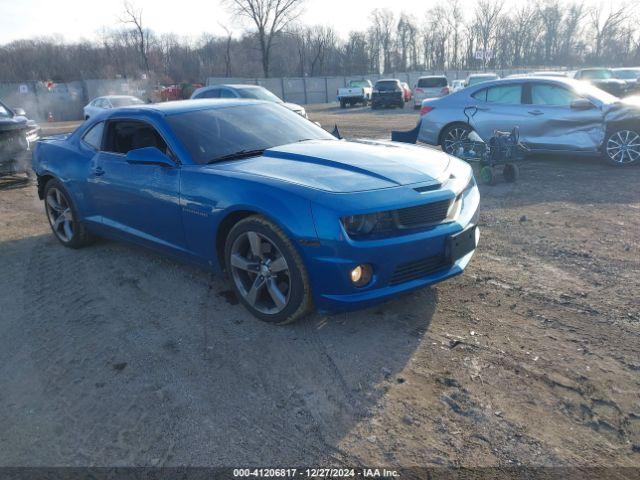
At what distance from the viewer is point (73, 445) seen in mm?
2510

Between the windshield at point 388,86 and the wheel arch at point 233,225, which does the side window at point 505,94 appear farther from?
the windshield at point 388,86

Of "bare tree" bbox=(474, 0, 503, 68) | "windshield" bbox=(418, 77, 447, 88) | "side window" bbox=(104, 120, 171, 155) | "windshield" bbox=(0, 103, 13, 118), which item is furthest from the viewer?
"bare tree" bbox=(474, 0, 503, 68)

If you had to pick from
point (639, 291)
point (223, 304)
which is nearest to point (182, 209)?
point (223, 304)

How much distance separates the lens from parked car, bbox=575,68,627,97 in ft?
72.1

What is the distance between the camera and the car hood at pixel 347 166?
131 inches

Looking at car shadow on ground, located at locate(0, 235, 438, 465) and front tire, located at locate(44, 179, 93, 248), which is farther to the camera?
front tire, located at locate(44, 179, 93, 248)

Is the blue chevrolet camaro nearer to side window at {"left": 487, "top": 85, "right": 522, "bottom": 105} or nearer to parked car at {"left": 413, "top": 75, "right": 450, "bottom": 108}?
side window at {"left": 487, "top": 85, "right": 522, "bottom": 105}

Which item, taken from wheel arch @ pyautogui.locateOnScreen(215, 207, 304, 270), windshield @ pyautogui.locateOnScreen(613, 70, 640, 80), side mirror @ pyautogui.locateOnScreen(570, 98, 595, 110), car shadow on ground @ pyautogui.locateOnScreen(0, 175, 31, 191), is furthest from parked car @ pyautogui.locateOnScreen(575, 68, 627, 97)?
wheel arch @ pyautogui.locateOnScreen(215, 207, 304, 270)

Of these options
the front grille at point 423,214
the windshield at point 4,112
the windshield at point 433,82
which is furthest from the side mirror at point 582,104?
the windshield at point 433,82

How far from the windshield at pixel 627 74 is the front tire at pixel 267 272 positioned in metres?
28.4

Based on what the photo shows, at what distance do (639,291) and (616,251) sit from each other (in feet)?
3.10

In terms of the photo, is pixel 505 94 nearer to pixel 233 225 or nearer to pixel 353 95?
pixel 233 225

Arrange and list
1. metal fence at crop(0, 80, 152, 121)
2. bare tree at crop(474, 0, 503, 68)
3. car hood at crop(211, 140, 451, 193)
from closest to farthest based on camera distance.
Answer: car hood at crop(211, 140, 451, 193) < metal fence at crop(0, 80, 152, 121) < bare tree at crop(474, 0, 503, 68)

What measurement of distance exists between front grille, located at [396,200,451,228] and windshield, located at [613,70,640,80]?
2775 cm
